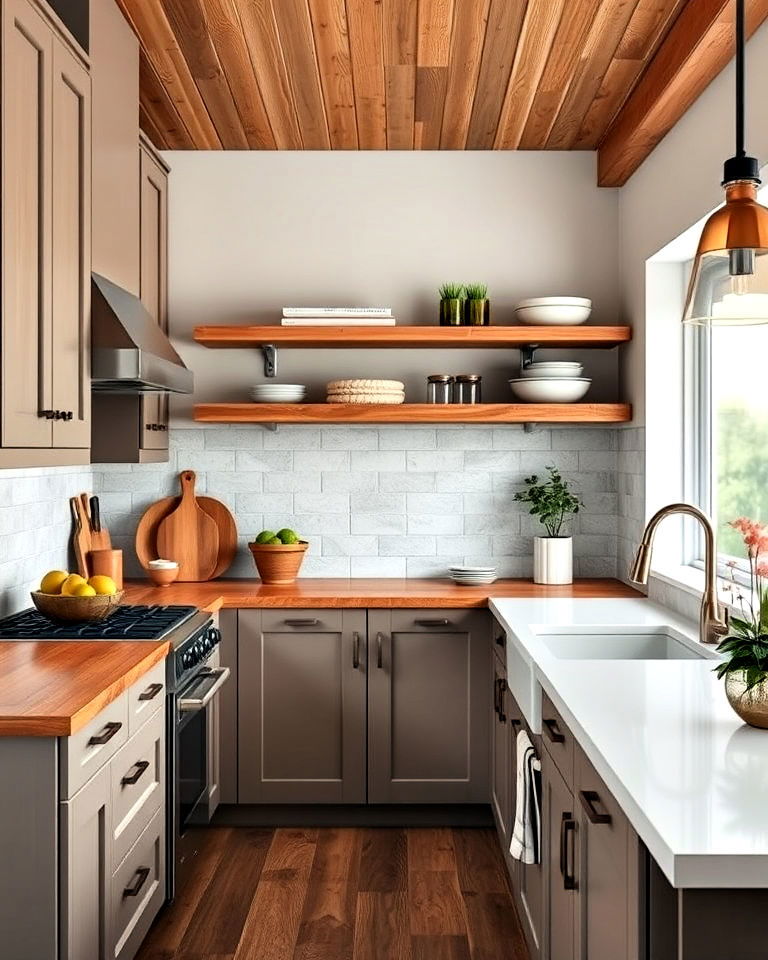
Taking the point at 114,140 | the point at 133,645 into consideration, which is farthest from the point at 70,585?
the point at 114,140

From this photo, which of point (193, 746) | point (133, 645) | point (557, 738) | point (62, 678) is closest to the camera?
point (557, 738)

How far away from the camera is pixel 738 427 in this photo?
3412 millimetres

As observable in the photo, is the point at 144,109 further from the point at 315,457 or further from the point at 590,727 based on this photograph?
the point at 590,727

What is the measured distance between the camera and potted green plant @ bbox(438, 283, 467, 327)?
416cm

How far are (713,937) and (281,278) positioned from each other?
3547 mm

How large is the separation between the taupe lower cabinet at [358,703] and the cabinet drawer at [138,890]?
37.3 inches

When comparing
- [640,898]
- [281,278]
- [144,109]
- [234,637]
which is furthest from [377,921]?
[144,109]

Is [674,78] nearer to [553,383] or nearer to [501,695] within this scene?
[553,383]

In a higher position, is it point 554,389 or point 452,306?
point 452,306

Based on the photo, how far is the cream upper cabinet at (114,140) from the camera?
3.04 meters

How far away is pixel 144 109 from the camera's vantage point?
12.7 ft

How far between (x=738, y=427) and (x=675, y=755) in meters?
1.93

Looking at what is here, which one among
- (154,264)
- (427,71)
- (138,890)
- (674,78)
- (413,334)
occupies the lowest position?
(138,890)

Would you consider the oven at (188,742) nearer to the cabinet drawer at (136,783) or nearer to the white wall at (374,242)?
the cabinet drawer at (136,783)
